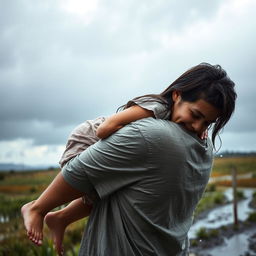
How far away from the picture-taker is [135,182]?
125 centimetres

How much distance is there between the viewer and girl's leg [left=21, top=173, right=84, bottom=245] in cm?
127

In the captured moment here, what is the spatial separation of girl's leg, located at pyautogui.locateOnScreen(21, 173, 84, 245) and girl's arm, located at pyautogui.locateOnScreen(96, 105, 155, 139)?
0.61 feet

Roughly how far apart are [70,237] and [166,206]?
22.7 feet

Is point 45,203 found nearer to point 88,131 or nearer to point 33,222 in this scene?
point 33,222

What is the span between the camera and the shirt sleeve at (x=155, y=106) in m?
1.30

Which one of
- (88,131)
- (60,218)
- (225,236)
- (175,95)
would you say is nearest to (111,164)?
(88,131)

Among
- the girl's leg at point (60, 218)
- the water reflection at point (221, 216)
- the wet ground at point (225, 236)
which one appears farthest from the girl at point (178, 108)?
the water reflection at point (221, 216)

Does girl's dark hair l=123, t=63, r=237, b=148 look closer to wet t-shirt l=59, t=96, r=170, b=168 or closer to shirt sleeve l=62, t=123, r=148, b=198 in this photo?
wet t-shirt l=59, t=96, r=170, b=168

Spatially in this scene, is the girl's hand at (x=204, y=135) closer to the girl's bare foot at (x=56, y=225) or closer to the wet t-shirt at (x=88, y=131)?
the wet t-shirt at (x=88, y=131)

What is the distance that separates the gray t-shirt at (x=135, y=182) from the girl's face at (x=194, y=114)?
0.03 meters

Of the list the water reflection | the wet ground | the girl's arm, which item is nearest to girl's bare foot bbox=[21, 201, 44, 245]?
the girl's arm

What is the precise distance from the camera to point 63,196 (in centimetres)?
128

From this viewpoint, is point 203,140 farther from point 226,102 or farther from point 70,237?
point 70,237

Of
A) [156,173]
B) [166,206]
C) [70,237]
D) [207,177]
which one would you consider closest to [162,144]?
[156,173]
